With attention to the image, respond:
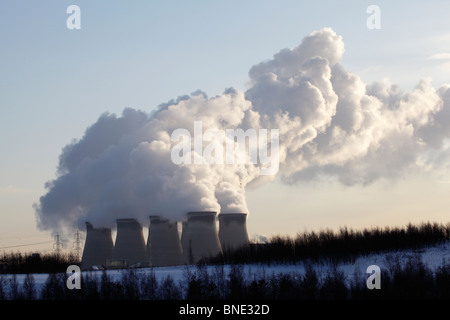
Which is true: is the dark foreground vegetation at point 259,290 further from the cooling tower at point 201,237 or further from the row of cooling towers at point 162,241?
the row of cooling towers at point 162,241

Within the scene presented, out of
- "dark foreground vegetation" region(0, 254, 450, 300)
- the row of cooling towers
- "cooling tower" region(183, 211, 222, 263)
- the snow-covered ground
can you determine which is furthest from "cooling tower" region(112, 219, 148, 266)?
"dark foreground vegetation" region(0, 254, 450, 300)

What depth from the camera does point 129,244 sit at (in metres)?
52.9

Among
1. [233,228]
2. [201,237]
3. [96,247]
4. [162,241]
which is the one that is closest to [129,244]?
[162,241]

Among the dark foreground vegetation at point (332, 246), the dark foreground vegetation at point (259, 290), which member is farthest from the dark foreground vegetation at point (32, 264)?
the dark foreground vegetation at point (259, 290)

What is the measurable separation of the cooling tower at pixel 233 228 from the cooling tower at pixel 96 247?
914 centimetres

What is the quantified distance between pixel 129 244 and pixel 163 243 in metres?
2.93

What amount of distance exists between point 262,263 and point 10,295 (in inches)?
617

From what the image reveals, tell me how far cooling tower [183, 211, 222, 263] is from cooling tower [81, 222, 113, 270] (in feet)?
27.0

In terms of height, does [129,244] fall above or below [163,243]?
above

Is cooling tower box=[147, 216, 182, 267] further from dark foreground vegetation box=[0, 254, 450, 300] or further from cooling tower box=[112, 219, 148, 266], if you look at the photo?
dark foreground vegetation box=[0, 254, 450, 300]

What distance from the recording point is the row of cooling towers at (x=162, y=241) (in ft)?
158

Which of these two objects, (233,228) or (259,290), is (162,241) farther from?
(259,290)
